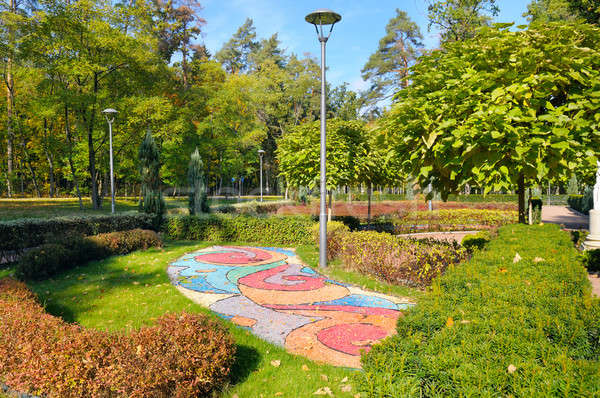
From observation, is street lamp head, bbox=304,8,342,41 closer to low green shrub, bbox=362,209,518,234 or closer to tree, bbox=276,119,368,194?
tree, bbox=276,119,368,194

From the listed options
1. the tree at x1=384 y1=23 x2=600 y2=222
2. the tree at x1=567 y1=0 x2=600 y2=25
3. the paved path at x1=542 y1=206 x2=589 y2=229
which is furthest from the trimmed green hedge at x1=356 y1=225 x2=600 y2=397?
the paved path at x1=542 y1=206 x2=589 y2=229

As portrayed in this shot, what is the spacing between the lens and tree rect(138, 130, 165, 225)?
56.5 ft

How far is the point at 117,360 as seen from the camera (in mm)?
3531

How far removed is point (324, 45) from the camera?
10.1 meters

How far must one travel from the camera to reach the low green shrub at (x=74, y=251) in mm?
9156

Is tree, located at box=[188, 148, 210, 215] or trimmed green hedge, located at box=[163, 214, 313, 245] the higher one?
tree, located at box=[188, 148, 210, 215]

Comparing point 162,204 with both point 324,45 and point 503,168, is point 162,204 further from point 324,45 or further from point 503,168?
point 503,168

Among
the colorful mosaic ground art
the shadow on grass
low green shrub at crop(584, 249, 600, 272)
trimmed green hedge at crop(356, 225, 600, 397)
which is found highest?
trimmed green hedge at crop(356, 225, 600, 397)

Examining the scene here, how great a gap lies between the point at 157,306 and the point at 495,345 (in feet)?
19.5

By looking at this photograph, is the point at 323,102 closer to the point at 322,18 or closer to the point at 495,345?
the point at 322,18

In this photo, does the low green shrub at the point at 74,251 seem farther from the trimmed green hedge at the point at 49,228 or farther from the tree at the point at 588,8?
the tree at the point at 588,8

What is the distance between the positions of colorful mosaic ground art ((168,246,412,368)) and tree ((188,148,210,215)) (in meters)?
8.22

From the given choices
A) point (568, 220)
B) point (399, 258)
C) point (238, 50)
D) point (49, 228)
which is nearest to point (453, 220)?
point (568, 220)

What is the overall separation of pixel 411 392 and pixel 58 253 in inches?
409
